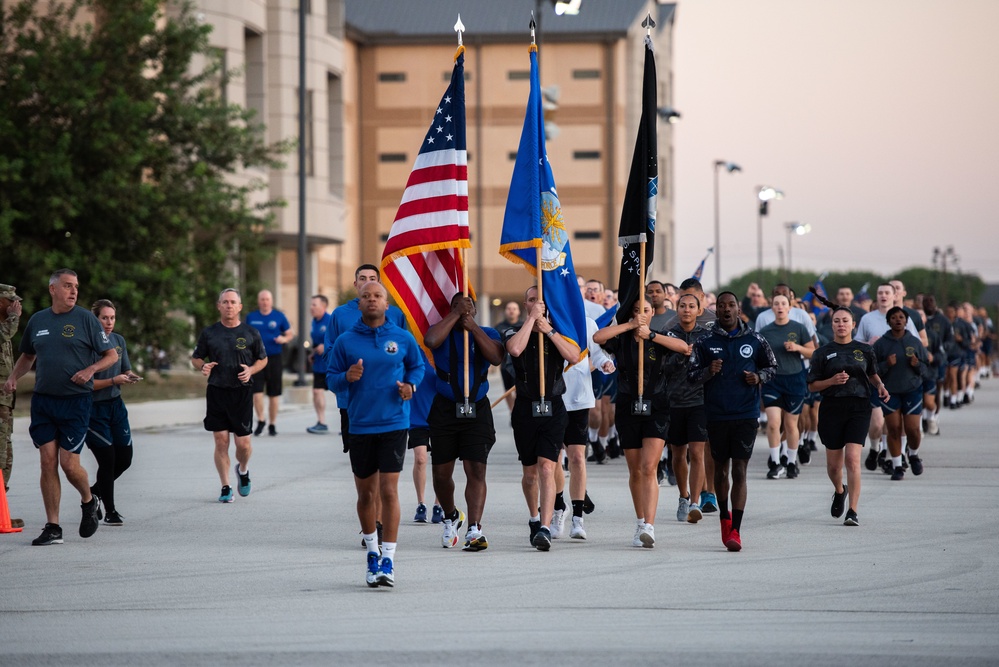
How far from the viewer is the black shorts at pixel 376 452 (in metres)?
9.20

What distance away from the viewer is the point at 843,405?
12516mm

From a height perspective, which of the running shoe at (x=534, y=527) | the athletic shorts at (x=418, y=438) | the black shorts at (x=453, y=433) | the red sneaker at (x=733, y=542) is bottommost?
the red sneaker at (x=733, y=542)

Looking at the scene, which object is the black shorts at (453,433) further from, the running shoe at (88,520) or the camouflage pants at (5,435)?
the camouflage pants at (5,435)

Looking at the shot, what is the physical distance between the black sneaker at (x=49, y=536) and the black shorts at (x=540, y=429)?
3.59 m

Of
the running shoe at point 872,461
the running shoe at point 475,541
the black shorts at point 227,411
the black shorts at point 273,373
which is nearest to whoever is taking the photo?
the running shoe at point 475,541

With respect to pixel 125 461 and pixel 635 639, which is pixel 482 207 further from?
pixel 635 639

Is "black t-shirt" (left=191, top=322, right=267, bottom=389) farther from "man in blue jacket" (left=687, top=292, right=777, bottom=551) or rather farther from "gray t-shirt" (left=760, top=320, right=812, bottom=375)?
"gray t-shirt" (left=760, top=320, right=812, bottom=375)

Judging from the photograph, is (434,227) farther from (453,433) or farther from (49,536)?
(49,536)

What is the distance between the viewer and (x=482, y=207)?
84938 millimetres

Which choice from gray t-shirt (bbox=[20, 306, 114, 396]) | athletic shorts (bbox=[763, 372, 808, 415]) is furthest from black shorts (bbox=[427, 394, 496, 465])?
athletic shorts (bbox=[763, 372, 808, 415])

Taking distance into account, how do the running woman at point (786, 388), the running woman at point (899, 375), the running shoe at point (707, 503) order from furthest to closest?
the running woman at point (786, 388) < the running woman at point (899, 375) < the running shoe at point (707, 503)

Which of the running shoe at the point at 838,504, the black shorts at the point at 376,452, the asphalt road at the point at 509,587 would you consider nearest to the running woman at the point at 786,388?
the asphalt road at the point at 509,587

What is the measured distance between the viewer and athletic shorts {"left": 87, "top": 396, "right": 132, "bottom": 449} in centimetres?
1234

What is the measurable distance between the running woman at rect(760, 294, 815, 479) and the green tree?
17.3m
